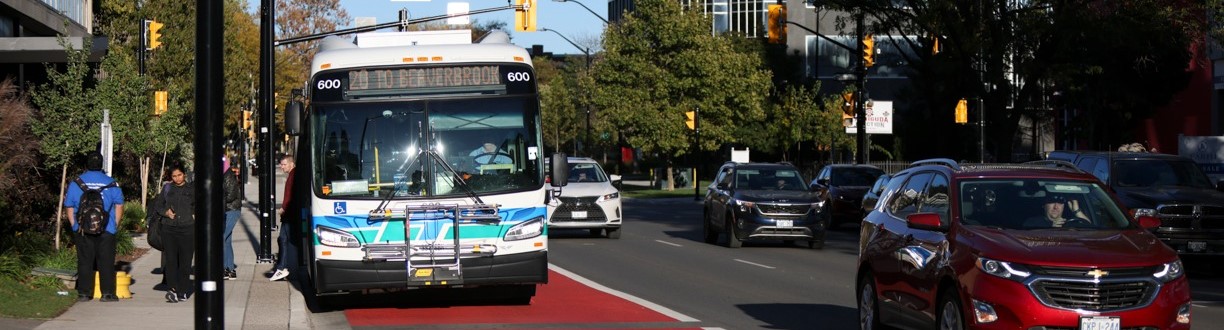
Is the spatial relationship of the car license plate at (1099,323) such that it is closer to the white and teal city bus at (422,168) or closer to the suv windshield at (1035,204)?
the suv windshield at (1035,204)

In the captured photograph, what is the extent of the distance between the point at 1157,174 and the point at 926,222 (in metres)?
13.4

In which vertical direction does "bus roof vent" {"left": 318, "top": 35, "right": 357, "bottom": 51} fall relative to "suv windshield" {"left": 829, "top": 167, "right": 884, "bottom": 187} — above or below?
above

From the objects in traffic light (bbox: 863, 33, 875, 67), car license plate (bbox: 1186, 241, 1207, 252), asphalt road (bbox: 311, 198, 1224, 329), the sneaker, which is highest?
traffic light (bbox: 863, 33, 875, 67)

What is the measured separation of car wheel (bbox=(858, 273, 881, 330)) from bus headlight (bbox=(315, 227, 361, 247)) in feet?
16.9

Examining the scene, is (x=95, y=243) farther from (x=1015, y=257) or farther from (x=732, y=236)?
(x=732, y=236)

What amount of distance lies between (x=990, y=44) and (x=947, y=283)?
2408 cm

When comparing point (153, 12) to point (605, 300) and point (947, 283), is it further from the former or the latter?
point (947, 283)

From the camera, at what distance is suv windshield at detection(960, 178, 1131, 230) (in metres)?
10.8

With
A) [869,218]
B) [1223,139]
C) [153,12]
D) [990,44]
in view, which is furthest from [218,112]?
[153,12]

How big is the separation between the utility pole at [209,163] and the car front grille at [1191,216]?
1638 centimetres

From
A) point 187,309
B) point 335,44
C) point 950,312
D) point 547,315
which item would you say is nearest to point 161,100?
point 335,44

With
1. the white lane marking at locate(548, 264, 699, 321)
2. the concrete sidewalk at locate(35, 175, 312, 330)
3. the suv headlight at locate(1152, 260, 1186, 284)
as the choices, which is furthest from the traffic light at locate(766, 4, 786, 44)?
the suv headlight at locate(1152, 260, 1186, 284)

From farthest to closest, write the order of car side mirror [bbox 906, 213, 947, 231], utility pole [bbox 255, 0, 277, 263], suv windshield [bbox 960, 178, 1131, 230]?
1. utility pole [bbox 255, 0, 277, 263]
2. suv windshield [bbox 960, 178, 1131, 230]
3. car side mirror [bbox 906, 213, 947, 231]

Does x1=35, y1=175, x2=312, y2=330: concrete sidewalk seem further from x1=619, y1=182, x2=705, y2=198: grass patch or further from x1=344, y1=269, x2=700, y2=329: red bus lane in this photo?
x1=619, y1=182, x2=705, y2=198: grass patch
